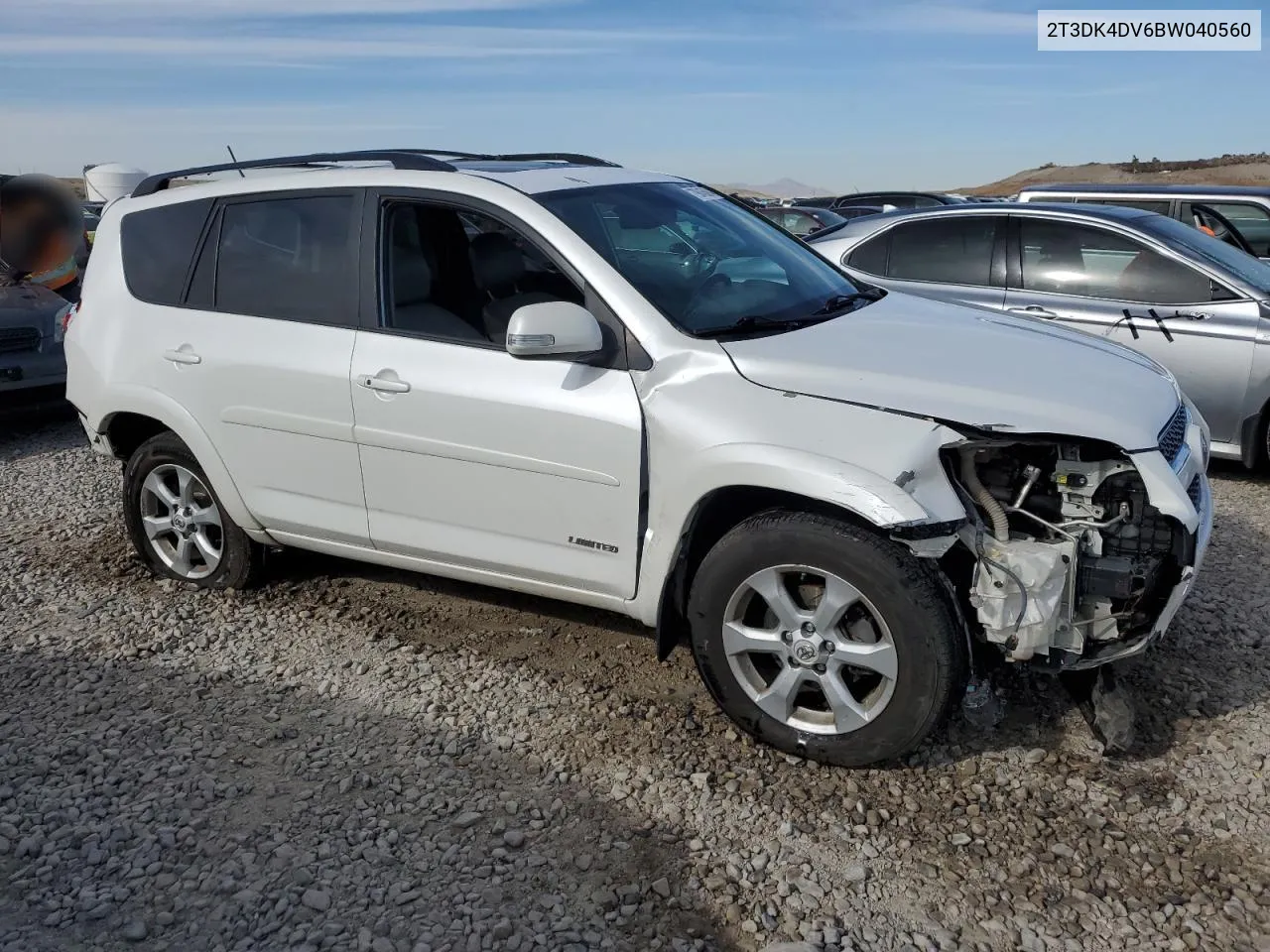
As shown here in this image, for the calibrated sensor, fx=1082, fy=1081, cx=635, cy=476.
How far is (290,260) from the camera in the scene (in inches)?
174

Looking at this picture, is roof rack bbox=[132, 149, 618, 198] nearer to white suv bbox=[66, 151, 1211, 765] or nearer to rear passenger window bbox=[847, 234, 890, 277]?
white suv bbox=[66, 151, 1211, 765]

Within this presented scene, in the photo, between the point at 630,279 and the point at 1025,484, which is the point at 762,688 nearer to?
the point at 1025,484

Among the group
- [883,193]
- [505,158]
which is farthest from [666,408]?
[883,193]

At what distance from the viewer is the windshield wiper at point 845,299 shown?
414 centimetres

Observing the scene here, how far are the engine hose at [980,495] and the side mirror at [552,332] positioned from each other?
48.3 inches

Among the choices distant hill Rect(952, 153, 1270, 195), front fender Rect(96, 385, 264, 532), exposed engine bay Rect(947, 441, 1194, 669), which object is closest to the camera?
exposed engine bay Rect(947, 441, 1194, 669)

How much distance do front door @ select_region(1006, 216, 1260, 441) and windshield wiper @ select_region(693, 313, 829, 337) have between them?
11.0 feet

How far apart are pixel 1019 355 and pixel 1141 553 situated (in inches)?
30.0

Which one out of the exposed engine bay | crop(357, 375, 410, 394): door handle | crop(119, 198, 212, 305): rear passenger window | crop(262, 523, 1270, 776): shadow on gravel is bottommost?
crop(262, 523, 1270, 776): shadow on gravel

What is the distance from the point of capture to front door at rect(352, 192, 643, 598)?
3660 mm

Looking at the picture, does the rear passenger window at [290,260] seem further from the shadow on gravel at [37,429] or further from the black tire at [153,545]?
the shadow on gravel at [37,429]

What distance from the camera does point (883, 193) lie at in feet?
66.5

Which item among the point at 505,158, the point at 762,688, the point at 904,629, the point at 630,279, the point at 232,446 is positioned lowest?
the point at 762,688

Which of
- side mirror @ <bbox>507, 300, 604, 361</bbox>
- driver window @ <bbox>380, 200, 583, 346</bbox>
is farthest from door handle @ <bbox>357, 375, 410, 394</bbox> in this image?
side mirror @ <bbox>507, 300, 604, 361</bbox>
